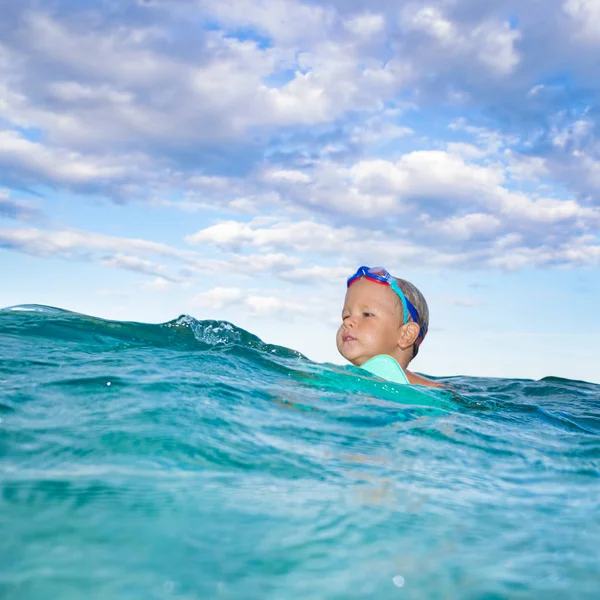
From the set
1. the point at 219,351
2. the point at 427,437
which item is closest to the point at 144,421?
the point at 427,437

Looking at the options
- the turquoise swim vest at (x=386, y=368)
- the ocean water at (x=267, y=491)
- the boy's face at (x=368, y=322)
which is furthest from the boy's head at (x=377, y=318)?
the ocean water at (x=267, y=491)

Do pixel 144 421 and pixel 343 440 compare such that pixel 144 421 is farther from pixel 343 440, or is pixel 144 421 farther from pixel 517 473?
pixel 517 473

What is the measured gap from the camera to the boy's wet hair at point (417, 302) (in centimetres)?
681

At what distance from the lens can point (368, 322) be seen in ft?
21.4

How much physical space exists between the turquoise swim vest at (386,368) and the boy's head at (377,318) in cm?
26

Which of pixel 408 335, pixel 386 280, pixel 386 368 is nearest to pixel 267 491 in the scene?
pixel 386 368

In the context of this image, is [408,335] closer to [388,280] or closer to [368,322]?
[368,322]

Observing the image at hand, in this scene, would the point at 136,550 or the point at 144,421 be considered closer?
the point at 136,550

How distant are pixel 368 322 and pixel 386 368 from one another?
0.62m

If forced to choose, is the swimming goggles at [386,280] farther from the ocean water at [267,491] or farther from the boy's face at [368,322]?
the ocean water at [267,491]

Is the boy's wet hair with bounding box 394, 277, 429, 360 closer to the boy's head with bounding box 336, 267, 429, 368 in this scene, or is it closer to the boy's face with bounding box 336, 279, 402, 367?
the boy's head with bounding box 336, 267, 429, 368

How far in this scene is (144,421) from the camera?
3.40 m

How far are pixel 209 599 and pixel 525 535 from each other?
4.36 feet

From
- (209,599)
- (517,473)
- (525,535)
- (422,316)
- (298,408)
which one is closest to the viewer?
(209,599)
